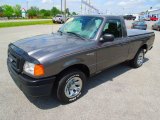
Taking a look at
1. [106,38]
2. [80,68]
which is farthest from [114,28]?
[80,68]

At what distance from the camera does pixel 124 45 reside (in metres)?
4.94

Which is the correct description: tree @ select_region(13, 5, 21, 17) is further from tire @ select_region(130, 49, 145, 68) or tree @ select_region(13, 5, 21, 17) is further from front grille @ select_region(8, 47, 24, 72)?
front grille @ select_region(8, 47, 24, 72)

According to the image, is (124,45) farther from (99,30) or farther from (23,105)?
(23,105)

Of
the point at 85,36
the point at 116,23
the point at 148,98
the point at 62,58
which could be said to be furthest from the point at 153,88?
the point at 62,58

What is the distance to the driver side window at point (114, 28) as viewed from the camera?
171 inches

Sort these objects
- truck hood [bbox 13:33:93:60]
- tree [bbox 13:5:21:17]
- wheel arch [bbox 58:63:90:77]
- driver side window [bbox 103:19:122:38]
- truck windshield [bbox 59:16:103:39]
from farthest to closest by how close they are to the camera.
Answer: tree [bbox 13:5:21:17]
driver side window [bbox 103:19:122:38]
truck windshield [bbox 59:16:103:39]
wheel arch [bbox 58:63:90:77]
truck hood [bbox 13:33:93:60]

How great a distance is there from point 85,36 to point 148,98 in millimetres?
2162

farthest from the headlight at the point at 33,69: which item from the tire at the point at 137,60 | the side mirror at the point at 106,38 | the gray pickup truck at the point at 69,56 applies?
the tire at the point at 137,60

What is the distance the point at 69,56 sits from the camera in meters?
3.33

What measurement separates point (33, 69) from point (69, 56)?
0.75 metres

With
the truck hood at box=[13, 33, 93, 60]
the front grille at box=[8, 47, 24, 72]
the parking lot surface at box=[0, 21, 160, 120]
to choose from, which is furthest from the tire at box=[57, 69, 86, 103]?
the front grille at box=[8, 47, 24, 72]

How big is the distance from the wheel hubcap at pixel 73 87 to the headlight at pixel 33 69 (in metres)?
0.78

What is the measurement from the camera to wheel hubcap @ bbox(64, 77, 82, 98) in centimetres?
364

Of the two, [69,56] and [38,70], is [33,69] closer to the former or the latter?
[38,70]
